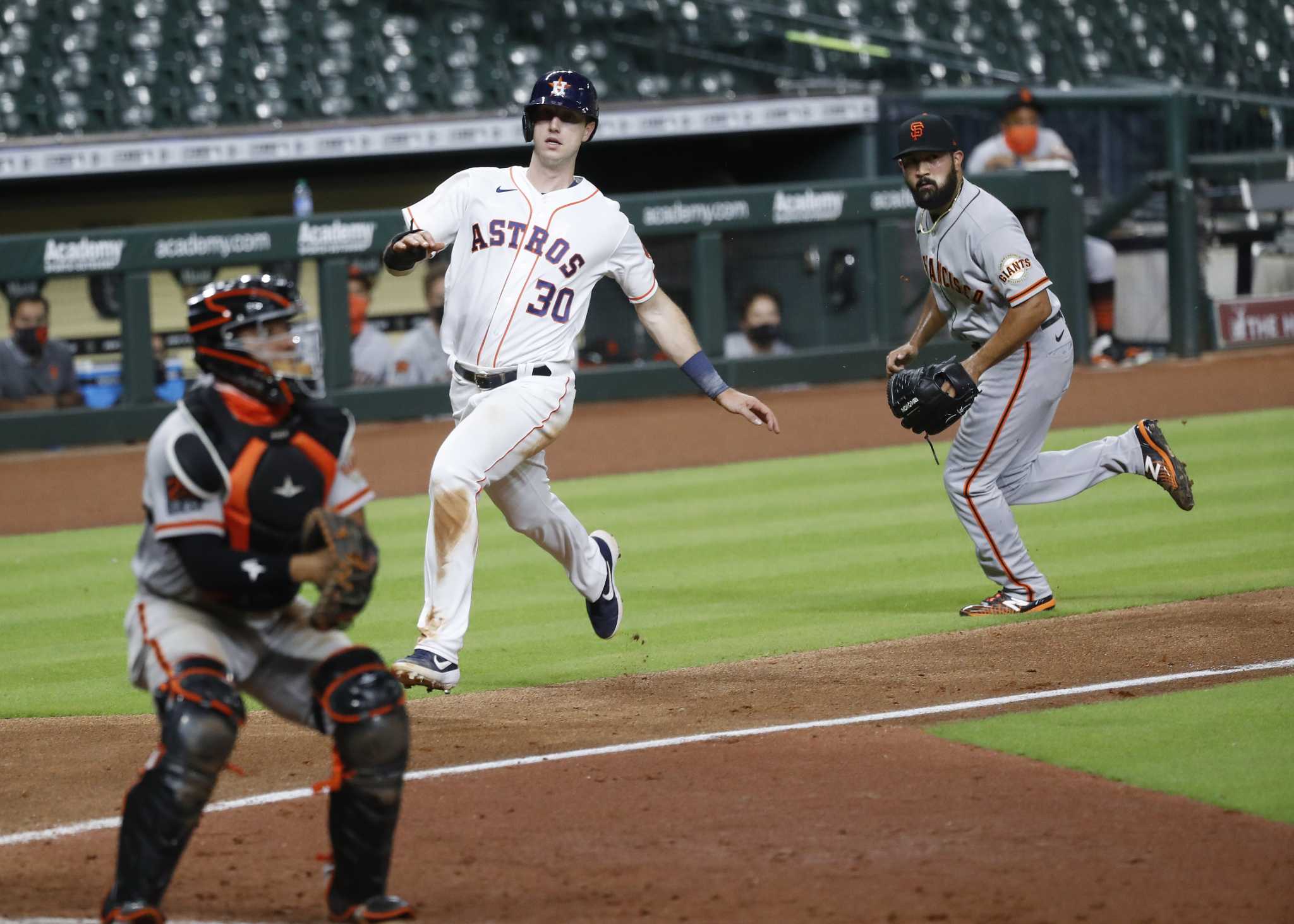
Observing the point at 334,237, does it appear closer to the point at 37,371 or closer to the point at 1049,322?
the point at 37,371

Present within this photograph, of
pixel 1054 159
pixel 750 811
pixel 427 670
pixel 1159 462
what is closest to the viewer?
pixel 750 811

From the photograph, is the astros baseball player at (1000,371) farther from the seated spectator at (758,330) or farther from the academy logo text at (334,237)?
the seated spectator at (758,330)

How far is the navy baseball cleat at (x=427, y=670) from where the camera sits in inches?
231

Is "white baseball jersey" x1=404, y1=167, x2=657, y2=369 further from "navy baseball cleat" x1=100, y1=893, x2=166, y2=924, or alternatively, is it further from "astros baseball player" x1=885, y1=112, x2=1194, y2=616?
"navy baseball cleat" x1=100, y1=893, x2=166, y2=924

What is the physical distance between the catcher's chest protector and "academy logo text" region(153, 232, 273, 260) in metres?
11.1

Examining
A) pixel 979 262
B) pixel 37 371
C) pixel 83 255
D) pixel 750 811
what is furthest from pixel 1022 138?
pixel 750 811

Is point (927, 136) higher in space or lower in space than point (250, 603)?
higher

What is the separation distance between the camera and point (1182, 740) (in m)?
5.15

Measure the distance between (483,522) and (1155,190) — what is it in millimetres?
9870

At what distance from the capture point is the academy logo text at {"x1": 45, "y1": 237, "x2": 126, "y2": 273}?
14195 millimetres

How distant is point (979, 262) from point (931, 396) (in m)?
0.55

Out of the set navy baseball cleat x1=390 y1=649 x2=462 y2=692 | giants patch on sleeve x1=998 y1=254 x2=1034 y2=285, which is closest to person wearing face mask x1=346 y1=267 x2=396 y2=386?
giants patch on sleeve x1=998 y1=254 x2=1034 y2=285

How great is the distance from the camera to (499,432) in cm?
599

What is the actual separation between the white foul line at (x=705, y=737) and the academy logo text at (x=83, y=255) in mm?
10159
